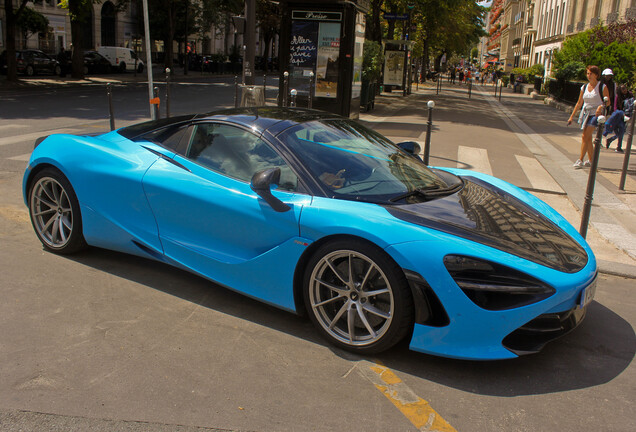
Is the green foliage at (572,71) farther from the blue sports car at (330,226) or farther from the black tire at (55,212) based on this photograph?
the black tire at (55,212)

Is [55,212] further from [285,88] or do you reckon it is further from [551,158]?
[285,88]

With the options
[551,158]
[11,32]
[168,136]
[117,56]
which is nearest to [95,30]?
[117,56]

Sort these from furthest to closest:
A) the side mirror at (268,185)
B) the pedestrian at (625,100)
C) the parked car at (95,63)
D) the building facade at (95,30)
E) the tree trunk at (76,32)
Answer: the building facade at (95,30)
the parked car at (95,63)
the tree trunk at (76,32)
the pedestrian at (625,100)
the side mirror at (268,185)

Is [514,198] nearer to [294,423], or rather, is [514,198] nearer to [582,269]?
[582,269]

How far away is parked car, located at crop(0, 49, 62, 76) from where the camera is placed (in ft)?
106

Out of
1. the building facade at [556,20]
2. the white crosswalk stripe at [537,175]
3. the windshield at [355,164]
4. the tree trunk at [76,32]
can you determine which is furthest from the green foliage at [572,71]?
the windshield at [355,164]

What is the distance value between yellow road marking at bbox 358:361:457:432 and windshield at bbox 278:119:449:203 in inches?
40.6

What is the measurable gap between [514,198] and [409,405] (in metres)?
2.12

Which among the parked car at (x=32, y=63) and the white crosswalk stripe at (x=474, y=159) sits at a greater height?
the parked car at (x=32, y=63)

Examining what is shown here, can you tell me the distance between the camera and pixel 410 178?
160 inches

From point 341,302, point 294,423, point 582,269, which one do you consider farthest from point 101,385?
point 582,269

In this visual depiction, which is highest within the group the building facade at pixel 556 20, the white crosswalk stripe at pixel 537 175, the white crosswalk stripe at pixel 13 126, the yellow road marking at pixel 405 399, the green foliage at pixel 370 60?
the building facade at pixel 556 20

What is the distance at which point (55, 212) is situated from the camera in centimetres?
473

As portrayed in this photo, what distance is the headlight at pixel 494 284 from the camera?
299 centimetres
